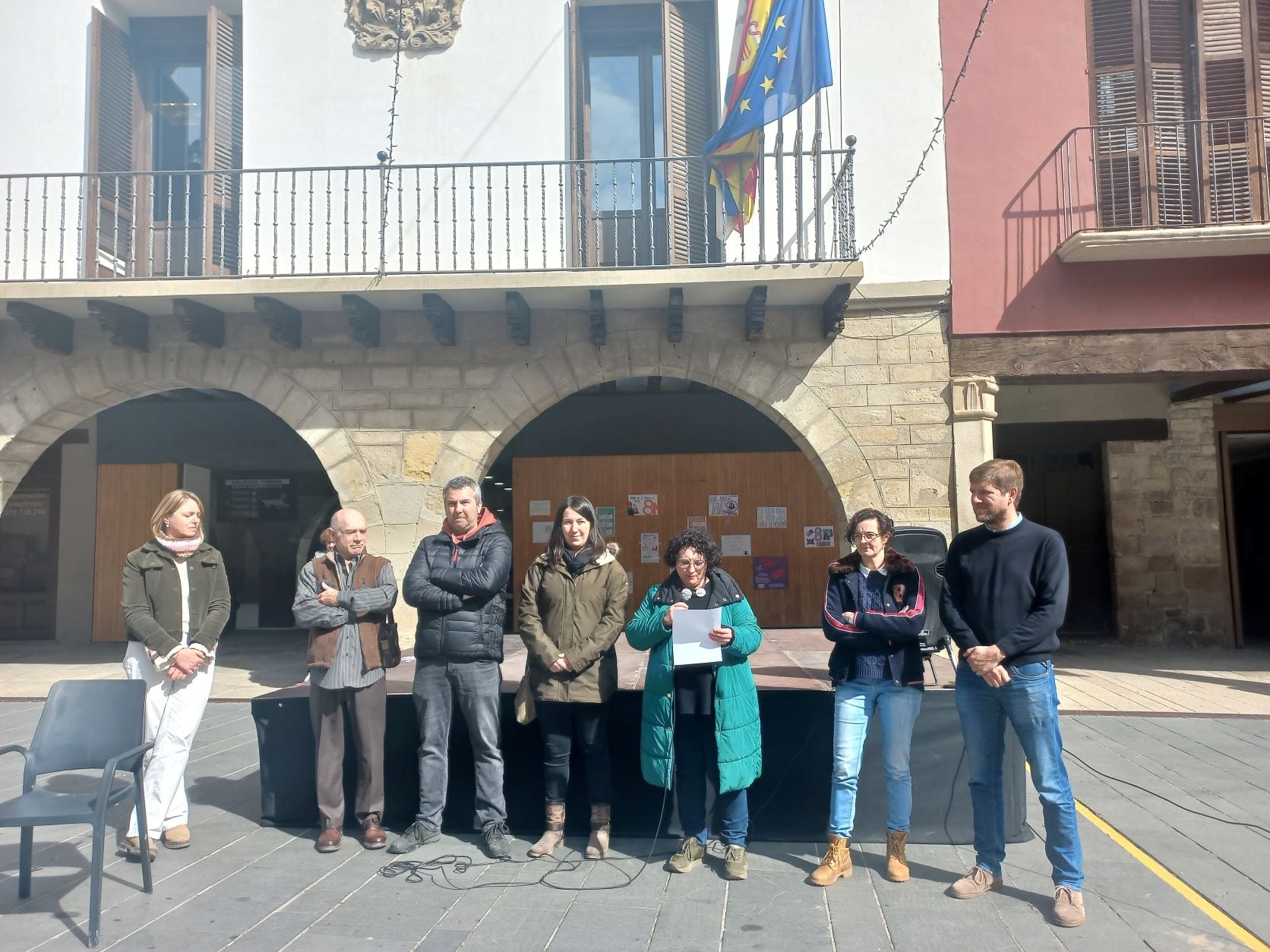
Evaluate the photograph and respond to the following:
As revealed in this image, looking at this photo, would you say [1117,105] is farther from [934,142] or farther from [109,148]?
[109,148]

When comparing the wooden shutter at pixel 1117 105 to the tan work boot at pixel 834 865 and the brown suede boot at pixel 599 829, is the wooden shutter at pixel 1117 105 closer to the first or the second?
the tan work boot at pixel 834 865

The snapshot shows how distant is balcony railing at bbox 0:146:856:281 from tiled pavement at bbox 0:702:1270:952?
5251mm

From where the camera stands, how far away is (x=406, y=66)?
8.72 meters

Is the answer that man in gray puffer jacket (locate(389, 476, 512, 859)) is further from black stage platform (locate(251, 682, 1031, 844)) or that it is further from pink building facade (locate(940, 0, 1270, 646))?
pink building facade (locate(940, 0, 1270, 646))

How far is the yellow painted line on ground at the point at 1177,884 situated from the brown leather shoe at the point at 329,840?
3.61 metres

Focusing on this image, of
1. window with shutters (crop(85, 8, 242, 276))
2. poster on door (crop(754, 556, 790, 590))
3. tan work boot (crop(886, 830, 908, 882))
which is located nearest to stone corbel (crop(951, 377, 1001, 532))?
poster on door (crop(754, 556, 790, 590))

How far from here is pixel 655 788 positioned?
4359mm

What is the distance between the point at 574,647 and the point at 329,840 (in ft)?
4.75

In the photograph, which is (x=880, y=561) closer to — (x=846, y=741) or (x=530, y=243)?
(x=846, y=741)

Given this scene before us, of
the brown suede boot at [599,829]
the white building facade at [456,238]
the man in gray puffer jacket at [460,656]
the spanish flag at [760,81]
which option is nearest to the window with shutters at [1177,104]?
the white building facade at [456,238]

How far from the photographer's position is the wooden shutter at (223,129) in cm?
885

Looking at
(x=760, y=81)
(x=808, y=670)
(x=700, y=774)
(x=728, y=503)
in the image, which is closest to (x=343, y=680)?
(x=700, y=774)

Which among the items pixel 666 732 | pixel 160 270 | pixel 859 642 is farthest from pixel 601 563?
pixel 160 270

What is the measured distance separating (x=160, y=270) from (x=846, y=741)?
334 inches
